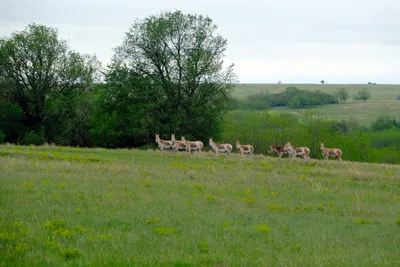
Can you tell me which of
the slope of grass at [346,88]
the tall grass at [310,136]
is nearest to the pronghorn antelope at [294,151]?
the tall grass at [310,136]

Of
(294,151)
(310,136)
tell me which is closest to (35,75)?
(294,151)

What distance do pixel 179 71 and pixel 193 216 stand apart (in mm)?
38423

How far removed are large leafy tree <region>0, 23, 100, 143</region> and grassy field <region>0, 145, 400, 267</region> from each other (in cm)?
3150

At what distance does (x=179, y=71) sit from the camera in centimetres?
5344

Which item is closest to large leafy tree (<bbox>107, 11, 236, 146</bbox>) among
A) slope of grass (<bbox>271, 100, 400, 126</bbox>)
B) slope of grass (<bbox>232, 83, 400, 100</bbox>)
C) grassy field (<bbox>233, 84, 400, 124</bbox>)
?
grassy field (<bbox>233, 84, 400, 124</bbox>)

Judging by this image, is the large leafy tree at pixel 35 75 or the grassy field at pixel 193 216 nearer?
the grassy field at pixel 193 216

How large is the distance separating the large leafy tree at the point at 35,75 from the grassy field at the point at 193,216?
31503mm

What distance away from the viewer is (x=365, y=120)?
107 metres

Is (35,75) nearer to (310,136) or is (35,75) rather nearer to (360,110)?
(310,136)

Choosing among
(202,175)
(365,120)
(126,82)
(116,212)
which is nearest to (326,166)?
(202,175)

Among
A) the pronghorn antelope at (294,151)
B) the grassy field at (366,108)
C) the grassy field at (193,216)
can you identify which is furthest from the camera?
the grassy field at (366,108)

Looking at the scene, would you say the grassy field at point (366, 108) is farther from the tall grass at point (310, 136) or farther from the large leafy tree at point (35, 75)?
the large leafy tree at point (35, 75)

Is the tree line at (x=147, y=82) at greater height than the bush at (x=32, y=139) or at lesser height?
greater

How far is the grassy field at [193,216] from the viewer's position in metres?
11.3
